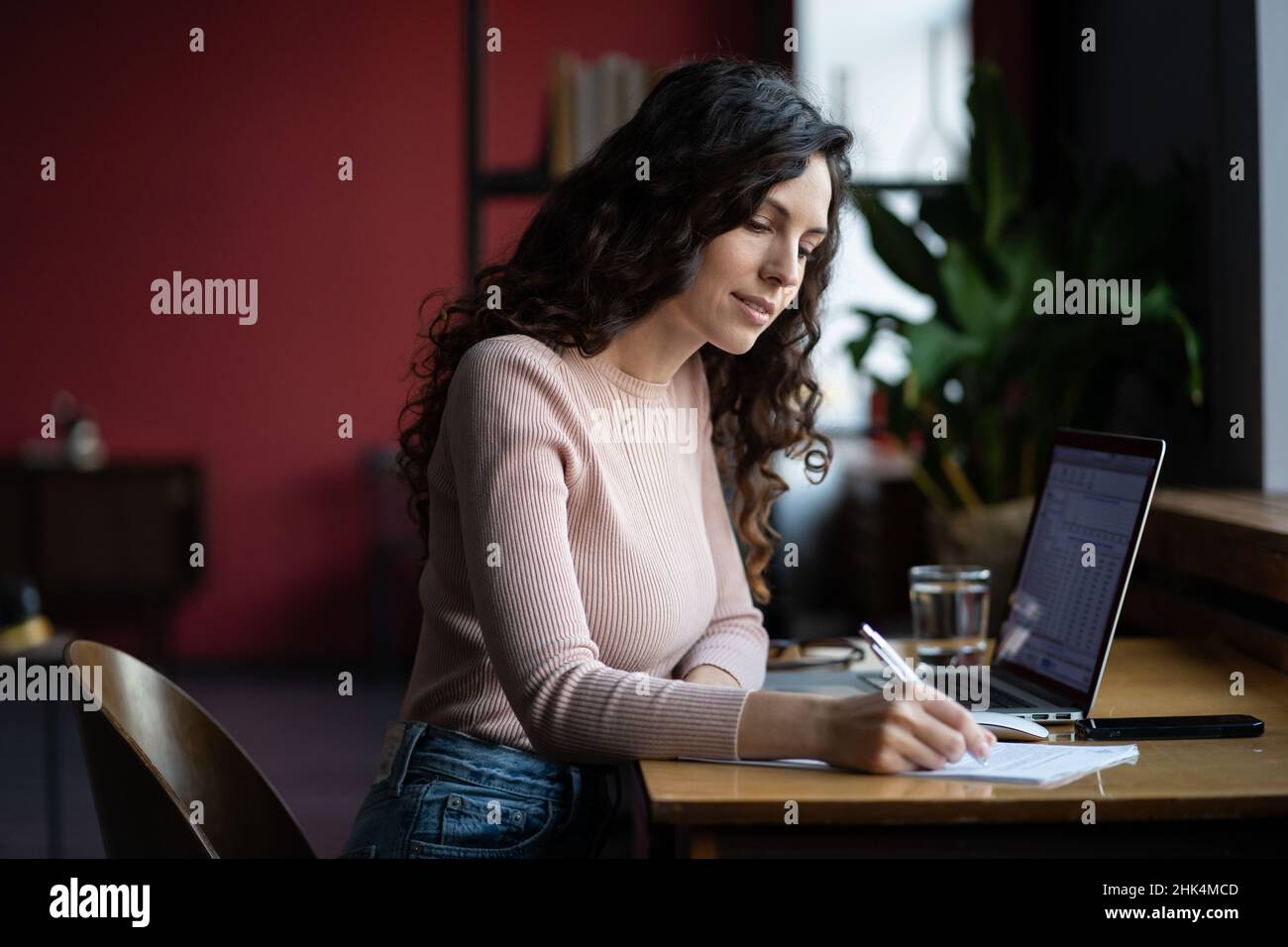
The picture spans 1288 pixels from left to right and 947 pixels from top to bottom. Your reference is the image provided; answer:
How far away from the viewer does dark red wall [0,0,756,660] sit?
17.9ft

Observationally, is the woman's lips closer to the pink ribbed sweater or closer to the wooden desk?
the pink ribbed sweater

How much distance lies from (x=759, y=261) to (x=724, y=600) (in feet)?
1.55

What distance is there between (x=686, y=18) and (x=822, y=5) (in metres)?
0.73

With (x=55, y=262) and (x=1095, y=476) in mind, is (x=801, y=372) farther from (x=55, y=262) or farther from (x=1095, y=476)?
(x=55, y=262)

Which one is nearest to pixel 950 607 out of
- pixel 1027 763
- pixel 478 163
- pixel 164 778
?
pixel 1027 763

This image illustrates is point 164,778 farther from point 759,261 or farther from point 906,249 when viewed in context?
point 906,249

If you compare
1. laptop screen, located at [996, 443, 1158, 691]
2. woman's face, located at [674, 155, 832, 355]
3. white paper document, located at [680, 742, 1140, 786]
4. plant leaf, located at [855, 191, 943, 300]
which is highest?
plant leaf, located at [855, 191, 943, 300]

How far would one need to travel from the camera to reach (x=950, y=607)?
177 cm

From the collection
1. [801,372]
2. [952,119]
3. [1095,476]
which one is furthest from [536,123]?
[1095,476]

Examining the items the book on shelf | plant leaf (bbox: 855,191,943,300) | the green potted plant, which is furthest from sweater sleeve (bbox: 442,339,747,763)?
the book on shelf

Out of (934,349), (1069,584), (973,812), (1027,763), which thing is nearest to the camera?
(973,812)

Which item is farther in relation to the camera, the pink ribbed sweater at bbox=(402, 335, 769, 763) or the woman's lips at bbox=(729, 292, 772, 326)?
the woman's lips at bbox=(729, 292, 772, 326)

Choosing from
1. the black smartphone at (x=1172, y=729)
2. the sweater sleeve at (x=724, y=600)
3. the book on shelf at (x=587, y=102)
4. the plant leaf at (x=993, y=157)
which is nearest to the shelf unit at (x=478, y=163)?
the book on shelf at (x=587, y=102)

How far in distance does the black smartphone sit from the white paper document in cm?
3
